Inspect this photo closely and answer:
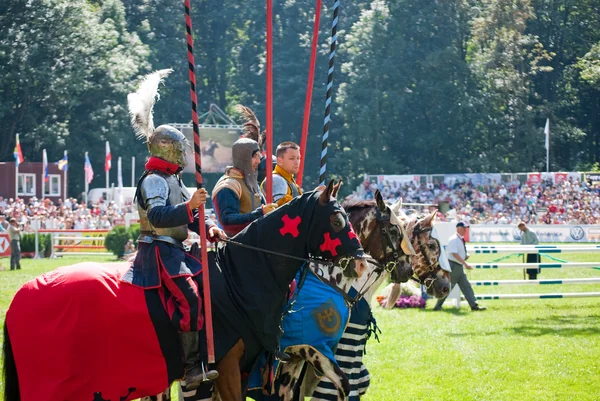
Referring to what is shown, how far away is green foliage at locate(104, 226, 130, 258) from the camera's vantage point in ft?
104

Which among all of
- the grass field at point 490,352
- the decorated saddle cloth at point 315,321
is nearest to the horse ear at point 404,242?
the decorated saddle cloth at point 315,321

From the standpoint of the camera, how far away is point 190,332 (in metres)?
6.57

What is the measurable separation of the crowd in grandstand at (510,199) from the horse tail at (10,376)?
A: 32.0 meters

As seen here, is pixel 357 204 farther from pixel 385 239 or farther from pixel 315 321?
pixel 315 321

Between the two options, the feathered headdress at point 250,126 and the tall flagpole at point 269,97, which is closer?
the tall flagpole at point 269,97

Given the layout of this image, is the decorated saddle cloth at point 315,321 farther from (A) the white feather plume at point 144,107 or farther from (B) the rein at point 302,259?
(A) the white feather plume at point 144,107

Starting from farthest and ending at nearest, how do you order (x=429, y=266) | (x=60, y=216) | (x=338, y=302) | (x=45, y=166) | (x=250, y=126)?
(x=45, y=166) → (x=60, y=216) → (x=429, y=266) → (x=250, y=126) → (x=338, y=302)

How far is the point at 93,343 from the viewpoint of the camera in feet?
21.0

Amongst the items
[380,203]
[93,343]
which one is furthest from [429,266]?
[93,343]

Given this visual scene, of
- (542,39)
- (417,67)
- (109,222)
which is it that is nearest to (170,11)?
(417,67)

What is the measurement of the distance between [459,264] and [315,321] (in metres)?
11.5

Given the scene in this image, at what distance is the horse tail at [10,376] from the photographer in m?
6.59

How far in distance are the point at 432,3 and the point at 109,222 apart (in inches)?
1374

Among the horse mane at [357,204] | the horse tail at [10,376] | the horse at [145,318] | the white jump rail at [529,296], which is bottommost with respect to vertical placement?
the white jump rail at [529,296]
